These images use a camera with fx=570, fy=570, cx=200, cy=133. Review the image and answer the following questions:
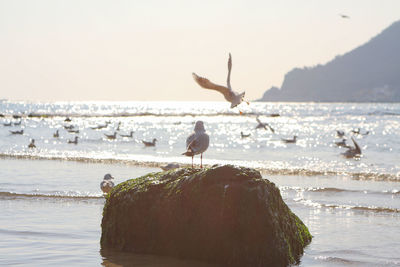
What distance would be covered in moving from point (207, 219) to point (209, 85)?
222cm

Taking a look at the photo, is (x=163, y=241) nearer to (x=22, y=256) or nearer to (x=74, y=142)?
(x=22, y=256)

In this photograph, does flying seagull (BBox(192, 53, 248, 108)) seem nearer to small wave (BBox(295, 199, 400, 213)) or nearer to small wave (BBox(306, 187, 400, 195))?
small wave (BBox(295, 199, 400, 213))

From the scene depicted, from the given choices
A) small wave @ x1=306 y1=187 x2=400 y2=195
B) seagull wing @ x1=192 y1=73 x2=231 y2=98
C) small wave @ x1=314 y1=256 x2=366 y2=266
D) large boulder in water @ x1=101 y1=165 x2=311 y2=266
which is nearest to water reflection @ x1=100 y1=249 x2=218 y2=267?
large boulder in water @ x1=101 y1=165 x2=311 y2=266

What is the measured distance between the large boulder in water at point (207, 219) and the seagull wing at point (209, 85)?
1357 millimetres

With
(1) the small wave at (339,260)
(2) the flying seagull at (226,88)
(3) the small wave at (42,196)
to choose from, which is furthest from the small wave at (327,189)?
(2) the flying seagull at (226,88)

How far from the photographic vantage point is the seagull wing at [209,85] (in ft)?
30.3

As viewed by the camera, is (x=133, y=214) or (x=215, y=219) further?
(x=133, y=214)

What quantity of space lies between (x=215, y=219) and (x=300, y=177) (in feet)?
45.9

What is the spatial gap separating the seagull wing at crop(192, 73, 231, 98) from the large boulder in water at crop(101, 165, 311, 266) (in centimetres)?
136

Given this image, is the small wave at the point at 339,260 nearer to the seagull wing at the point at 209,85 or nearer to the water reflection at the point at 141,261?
the water reflection at the point at 141,261

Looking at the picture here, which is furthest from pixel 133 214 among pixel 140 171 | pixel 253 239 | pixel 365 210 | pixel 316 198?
pixel 140 171

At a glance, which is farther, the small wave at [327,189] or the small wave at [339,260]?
the small wave at [327,189]

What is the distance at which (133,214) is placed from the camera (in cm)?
927

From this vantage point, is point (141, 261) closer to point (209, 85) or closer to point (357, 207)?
point (209, 85)
